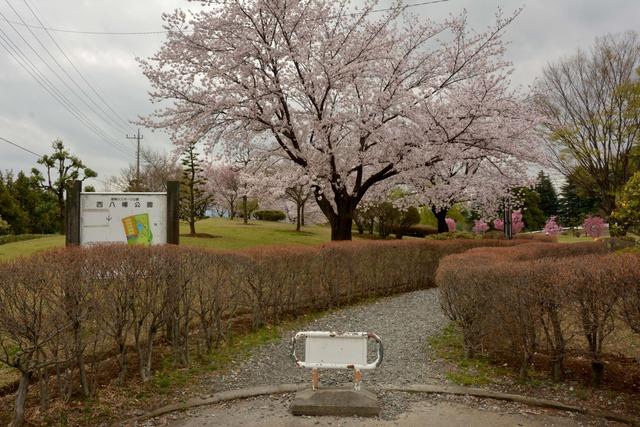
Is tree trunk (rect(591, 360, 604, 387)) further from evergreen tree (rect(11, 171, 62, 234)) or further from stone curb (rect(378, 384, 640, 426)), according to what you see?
evergreen tree (rect(11, 171, 62, 234))

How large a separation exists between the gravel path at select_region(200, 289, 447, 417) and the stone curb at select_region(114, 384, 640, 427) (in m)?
0.22

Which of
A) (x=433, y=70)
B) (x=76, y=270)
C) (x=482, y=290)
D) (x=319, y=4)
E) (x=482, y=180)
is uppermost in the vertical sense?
(x=319, y=4)

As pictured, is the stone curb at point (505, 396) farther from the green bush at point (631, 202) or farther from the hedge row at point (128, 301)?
the green bush at point (631, 202)

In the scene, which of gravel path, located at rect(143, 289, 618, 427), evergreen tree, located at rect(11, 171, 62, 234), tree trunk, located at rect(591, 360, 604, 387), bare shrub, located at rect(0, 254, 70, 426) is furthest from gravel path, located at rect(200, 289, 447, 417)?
evergreen tree, located at rect(11, 171, 62, 234)

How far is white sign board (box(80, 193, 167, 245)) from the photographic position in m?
7.47

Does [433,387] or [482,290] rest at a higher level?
[482,290]

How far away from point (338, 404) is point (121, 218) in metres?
4.64

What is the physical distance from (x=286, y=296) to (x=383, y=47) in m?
8.20

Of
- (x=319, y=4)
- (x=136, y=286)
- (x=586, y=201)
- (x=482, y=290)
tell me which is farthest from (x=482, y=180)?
(x=586, y=201)

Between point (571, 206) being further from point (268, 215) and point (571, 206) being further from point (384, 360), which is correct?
point (384, 360)

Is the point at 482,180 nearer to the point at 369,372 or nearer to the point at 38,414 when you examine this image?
the point at 369,372

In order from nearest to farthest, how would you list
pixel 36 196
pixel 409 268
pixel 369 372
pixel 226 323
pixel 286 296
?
pixel 369 372 → pixel 226 323 → pixel 286 296 → pixel 409 268 → pixel 36 196

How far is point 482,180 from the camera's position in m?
17.8

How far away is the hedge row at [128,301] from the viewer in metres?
3.90
